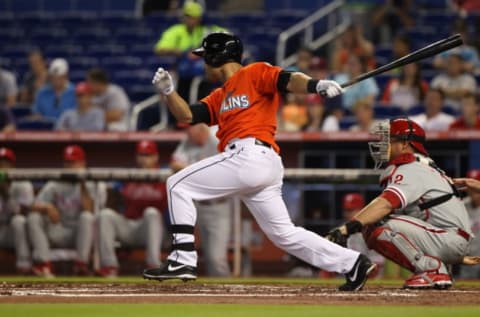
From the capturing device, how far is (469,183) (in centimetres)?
764

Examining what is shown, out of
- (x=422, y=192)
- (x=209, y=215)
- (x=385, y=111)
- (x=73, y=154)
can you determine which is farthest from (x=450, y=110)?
(x=422, y=192)

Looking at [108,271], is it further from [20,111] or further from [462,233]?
[462,233]

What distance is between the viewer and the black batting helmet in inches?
303

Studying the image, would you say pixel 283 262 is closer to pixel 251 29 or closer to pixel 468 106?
pixel 468 106

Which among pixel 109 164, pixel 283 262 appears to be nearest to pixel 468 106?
pixel 283 262

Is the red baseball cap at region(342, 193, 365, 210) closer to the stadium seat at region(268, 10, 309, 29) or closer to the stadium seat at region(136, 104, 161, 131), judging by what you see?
the stadium seat at region(136, 104, 161, 131)

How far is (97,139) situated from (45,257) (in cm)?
149

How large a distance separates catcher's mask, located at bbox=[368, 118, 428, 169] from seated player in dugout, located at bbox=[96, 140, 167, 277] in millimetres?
3788

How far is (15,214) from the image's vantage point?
1148 cm

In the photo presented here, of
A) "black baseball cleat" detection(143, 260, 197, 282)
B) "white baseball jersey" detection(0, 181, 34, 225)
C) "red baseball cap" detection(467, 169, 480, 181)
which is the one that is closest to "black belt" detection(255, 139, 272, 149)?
"black baseball cleat" detection(143, 260, 197, 282)

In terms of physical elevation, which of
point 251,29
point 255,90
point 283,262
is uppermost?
point 251,29

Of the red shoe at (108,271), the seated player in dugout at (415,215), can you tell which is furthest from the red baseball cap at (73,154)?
the seated player in dugout at (415,215)

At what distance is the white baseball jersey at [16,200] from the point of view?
1153cm

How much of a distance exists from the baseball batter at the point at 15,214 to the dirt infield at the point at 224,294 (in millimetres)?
3088
